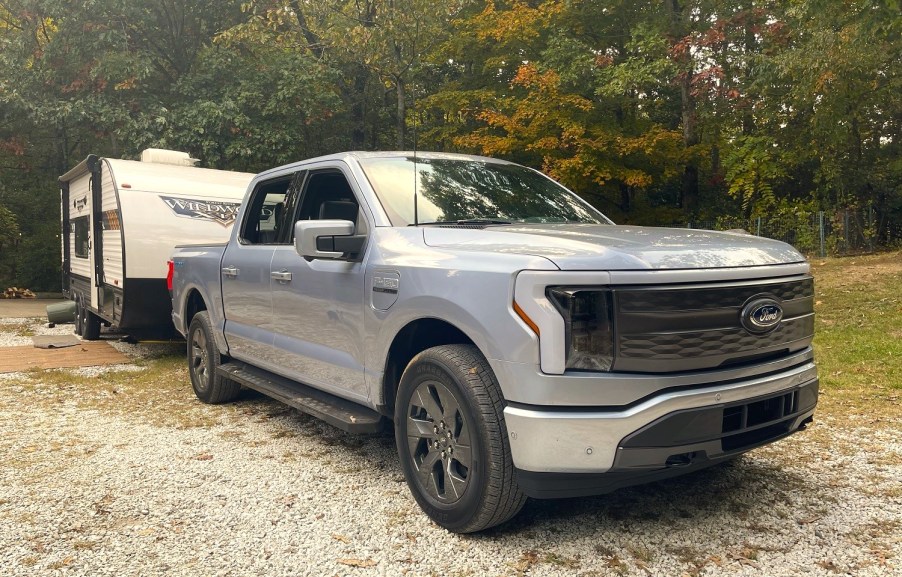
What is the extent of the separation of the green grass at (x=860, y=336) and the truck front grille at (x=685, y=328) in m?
3.05

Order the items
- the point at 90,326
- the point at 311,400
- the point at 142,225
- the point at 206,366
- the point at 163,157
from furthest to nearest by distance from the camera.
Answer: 1. the point at 90,326
2. the point at 163,157
3. the point at 142,225
4. the point at 206,366
5. the point at 311,400

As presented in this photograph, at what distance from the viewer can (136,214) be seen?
27.2 feet

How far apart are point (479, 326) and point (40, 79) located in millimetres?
17401

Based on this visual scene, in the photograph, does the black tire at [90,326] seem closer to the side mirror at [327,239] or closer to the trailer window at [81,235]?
the trailer window at [81,235]

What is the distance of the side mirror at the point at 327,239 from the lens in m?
3.86

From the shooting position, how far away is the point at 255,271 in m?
5.26

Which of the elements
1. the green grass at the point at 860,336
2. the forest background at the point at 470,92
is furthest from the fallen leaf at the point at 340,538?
the forest background at the point at 470,92

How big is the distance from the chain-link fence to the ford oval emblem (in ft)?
57.7

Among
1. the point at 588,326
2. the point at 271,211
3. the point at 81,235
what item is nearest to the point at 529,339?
the point at 588,326

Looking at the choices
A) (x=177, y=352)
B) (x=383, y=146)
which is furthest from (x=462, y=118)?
(x=177, y=352)

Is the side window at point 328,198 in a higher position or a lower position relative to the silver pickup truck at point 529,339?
higher

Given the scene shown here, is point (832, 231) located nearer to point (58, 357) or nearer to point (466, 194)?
point (466, 194)

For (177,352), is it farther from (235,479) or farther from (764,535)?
(764,535)

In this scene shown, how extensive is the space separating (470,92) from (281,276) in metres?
15.5
